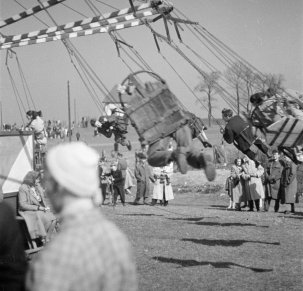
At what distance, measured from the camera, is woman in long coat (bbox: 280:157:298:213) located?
1492 cm

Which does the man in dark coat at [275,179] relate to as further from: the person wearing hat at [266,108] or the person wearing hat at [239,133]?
the person wearing hat at [266,108]

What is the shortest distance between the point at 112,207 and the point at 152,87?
32.8 feet

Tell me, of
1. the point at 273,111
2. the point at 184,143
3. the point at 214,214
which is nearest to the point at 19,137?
the point at 184,143

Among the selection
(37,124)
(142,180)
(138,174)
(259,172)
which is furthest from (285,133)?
(138,174)

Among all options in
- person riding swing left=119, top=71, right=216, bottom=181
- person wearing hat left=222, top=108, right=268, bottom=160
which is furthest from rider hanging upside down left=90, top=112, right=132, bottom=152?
person riding swing left=119, top=71, right=216, bottom=181

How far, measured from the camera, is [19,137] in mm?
9734

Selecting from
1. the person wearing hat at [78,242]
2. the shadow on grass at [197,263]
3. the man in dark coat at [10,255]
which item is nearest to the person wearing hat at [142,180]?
the shadow on grass at [197,263]

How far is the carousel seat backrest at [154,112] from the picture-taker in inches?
283

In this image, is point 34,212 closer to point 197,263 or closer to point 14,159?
point 14,159

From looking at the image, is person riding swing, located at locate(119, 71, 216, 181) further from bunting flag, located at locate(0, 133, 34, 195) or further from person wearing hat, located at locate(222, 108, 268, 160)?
bunting flag, located at locate(0, 133, 34, 195)

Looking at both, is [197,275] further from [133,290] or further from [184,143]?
[133,290]

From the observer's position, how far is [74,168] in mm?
2375

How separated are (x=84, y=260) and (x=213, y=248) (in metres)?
7.88

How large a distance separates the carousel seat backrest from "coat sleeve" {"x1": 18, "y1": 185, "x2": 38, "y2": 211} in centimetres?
340
